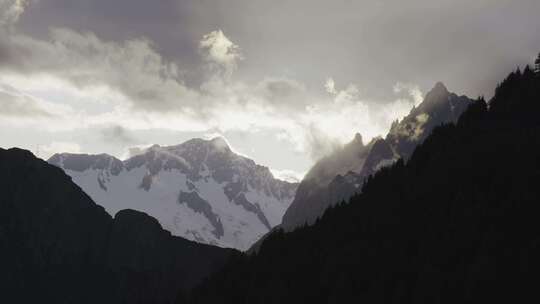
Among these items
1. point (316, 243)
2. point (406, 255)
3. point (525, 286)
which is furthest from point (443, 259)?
point (316, 243)

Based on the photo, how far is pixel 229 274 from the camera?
125 m

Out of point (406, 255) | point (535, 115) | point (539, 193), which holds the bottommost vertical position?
point (406, 255)

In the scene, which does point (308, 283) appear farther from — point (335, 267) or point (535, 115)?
point (535, 115)

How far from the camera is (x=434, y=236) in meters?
86.3

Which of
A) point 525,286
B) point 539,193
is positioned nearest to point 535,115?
point 539,193

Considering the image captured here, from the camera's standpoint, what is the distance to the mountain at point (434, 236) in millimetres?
74000

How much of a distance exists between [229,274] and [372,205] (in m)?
31.0

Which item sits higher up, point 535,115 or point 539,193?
point 535,115

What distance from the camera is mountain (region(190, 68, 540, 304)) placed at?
74.0 m

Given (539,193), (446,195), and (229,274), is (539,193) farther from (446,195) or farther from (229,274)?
(229,274)

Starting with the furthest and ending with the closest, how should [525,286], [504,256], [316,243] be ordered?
[316,243] < [504,256] < [525,286]

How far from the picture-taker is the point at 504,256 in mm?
73625

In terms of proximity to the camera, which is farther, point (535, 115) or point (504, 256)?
Result: point (535, 115)

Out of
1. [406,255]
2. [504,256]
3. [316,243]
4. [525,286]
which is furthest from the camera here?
[316,243]
